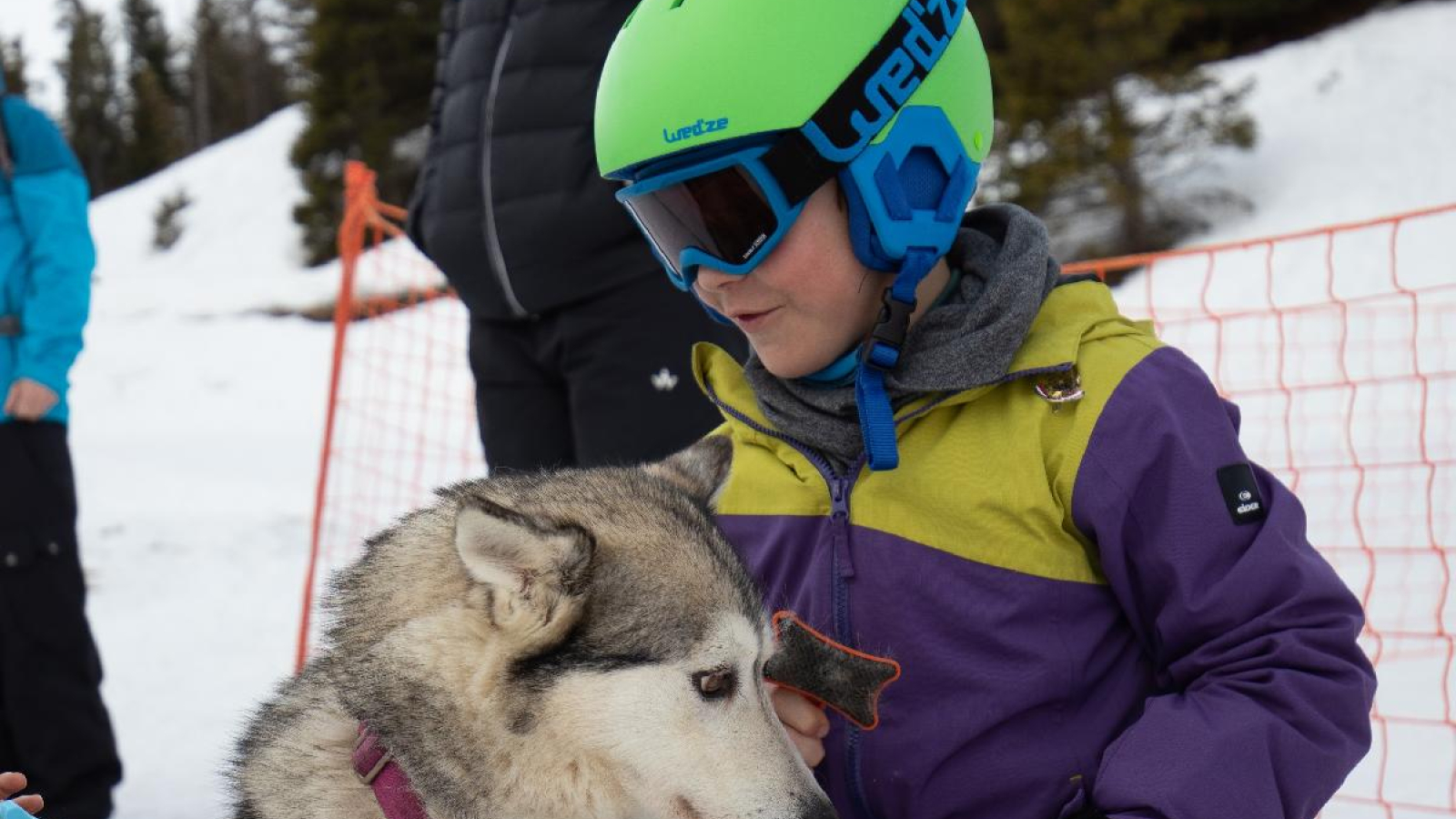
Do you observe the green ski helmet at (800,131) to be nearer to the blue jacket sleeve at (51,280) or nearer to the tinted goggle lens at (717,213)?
the tinted goggle lens at (717,213)

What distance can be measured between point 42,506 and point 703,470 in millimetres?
2917

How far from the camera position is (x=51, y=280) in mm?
4117

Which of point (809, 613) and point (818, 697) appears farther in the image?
point (809, 613)

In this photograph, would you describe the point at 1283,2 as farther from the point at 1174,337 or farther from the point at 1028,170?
the point at 1174,337

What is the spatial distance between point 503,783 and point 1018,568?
85 cm

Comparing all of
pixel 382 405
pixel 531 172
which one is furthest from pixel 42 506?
pixel 382 405

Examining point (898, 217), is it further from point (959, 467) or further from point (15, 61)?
point (15, 61)

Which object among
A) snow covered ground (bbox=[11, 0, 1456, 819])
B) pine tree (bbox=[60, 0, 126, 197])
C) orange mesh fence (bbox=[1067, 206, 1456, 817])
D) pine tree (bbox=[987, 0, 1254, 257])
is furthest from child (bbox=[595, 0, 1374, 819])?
pine tree (bbox=[60, 0, 126, 197])

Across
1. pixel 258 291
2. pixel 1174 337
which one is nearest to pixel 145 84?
pixel 258 291

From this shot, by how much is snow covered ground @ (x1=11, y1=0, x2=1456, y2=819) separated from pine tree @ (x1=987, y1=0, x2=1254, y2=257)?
0.72 metres

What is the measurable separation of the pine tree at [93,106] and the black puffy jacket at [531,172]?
48029 millimetres

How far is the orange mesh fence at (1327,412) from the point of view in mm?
3982

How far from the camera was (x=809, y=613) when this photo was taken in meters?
2.02

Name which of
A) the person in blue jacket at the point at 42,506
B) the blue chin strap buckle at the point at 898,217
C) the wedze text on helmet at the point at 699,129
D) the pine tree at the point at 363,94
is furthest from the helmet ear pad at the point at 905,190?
the pine tree at the point at 363,94
